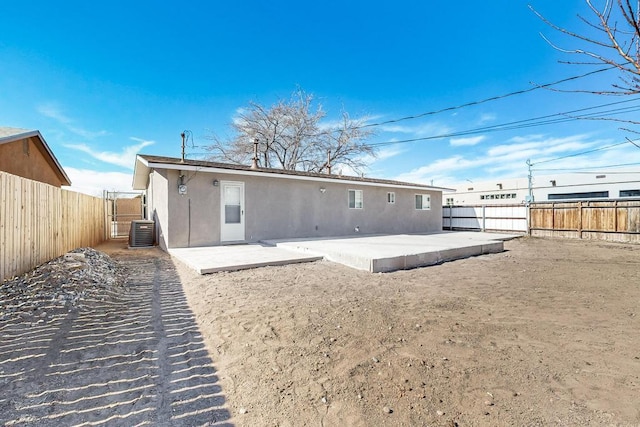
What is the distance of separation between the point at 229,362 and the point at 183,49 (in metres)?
12.9

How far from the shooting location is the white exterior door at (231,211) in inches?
370

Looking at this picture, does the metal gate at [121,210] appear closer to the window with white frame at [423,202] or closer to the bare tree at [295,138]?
the bare tree at [295,138]

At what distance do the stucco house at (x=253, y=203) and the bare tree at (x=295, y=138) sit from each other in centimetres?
811

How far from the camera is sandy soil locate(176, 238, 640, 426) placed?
1847 mm

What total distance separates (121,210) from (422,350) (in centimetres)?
1744

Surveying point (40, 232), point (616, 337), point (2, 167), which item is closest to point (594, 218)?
point (616, 337)

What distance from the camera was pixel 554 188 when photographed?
2472cm

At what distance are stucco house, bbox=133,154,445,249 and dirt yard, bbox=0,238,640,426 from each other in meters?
4.32

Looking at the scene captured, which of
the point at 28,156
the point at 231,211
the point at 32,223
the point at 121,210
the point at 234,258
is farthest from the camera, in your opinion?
the point at 121,210

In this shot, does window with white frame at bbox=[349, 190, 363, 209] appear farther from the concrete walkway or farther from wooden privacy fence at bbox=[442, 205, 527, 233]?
wooden privacy fence at bbox=[442, 205, 527, 233]

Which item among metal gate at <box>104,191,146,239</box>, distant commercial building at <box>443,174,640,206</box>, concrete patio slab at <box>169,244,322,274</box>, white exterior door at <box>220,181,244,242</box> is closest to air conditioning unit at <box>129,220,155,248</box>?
concrete patio slab at <box>169,244,322,274</box>

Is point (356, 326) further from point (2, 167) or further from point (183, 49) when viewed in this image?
point (183, 49)

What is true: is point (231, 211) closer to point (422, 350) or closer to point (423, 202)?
point (422, 350)

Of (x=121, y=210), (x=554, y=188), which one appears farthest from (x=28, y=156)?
(x=554, y=188)
